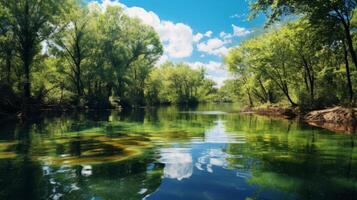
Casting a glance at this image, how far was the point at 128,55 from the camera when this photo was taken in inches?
2331

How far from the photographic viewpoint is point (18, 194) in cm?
626

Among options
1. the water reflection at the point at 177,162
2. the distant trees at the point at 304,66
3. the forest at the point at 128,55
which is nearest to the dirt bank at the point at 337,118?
the forest at the point at 128,55

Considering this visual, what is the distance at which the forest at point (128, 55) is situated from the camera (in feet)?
82.4

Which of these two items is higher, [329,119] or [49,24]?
[49,24]

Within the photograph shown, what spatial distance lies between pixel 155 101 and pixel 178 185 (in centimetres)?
7794

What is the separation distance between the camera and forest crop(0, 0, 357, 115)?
25.1 m

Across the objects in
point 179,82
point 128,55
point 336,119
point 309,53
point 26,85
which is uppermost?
point 128,55

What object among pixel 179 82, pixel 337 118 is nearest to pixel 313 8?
pixel 337 118

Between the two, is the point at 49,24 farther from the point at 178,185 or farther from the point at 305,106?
the point at 178,185

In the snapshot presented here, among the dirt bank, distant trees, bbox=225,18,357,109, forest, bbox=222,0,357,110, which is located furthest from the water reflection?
distant trees, bbox=225,18,357,109

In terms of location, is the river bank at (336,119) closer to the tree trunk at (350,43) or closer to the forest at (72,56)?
the tree trunk at (350,43)

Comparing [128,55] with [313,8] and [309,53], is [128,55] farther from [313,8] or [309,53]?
[313,8]

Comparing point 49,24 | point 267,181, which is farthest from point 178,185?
point 49,24

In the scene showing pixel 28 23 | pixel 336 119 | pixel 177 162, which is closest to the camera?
pixel 177 162
